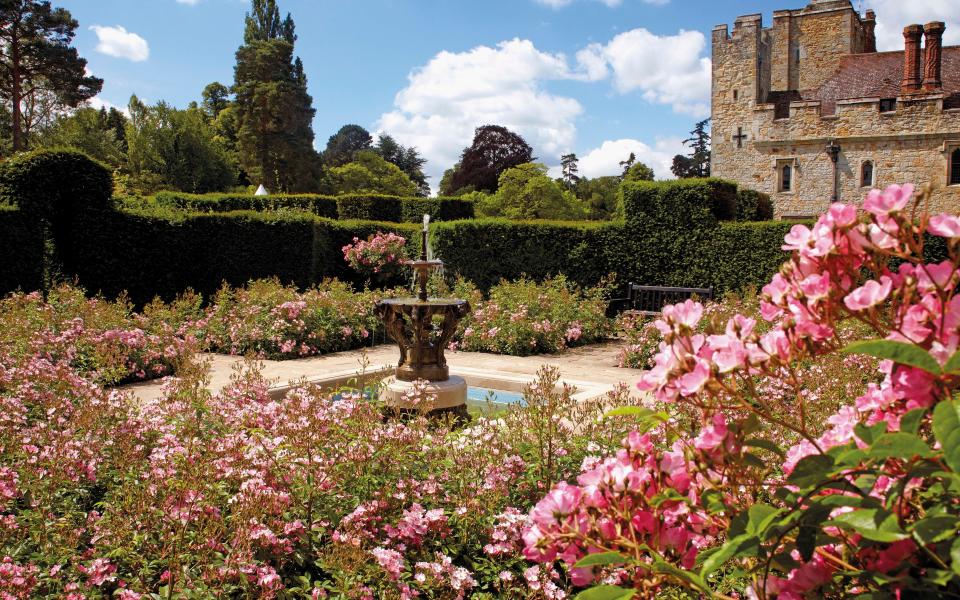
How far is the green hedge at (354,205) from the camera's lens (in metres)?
19.7

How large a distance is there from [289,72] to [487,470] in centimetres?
3824

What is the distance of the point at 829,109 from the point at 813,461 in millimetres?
29865

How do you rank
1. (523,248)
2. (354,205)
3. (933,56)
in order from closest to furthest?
(523,248)
(354,205)
(933,56)

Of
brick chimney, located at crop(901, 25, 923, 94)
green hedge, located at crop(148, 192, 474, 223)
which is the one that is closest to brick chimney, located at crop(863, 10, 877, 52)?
brick chimney, located at crop(901, 25, 923, 94)

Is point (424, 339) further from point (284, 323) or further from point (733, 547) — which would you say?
point (733, 547)

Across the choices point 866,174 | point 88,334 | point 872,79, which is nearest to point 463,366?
point 88,334

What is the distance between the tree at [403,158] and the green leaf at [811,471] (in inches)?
2366

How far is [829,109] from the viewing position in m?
26.8

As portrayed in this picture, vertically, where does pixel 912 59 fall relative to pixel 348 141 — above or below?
below

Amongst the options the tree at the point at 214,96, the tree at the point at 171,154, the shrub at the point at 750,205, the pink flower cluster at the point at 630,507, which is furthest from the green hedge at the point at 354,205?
the tree at the point at 214,96

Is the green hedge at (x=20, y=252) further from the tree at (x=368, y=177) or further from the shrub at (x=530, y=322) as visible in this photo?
the tree at (x=368, y=177)

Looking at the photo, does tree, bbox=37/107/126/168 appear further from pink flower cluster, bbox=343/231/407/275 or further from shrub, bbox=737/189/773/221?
shrub, bbox=737/189/773/221

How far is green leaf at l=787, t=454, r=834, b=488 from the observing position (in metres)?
0.89

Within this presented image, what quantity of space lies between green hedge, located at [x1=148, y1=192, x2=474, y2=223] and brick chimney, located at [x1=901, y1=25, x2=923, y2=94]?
15.4 metres
